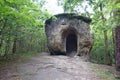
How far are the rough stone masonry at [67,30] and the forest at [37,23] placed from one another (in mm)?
863

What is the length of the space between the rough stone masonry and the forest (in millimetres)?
863

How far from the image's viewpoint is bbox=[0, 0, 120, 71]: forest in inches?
348

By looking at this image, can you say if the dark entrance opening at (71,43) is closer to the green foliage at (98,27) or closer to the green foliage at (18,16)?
the green foliage at (98,27)

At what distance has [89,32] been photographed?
15.9m

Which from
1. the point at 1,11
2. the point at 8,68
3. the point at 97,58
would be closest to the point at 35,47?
the point at 97,58

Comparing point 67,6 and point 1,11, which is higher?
point 67,6

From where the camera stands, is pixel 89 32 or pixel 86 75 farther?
pixel 89 32

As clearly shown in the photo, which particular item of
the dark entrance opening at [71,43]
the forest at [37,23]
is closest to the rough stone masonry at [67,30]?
the forest at [37,23]

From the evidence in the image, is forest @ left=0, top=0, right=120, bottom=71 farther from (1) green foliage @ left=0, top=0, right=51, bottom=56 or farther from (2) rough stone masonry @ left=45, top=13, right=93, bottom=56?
(2) rough stone masonry @ left=45, top=13, right=93, bottom=56

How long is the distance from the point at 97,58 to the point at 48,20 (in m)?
9.35

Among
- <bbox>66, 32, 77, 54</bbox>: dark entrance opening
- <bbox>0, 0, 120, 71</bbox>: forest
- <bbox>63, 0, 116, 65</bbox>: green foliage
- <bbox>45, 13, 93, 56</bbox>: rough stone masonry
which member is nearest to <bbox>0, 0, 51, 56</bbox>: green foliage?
<bbox>0, 0, 120, 71</bbox>: forest

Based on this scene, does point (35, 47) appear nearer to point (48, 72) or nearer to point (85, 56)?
point (85, 56)

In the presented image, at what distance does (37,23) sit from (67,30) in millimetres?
5260

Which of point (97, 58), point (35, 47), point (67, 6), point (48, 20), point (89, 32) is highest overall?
A: point (67, 6)
